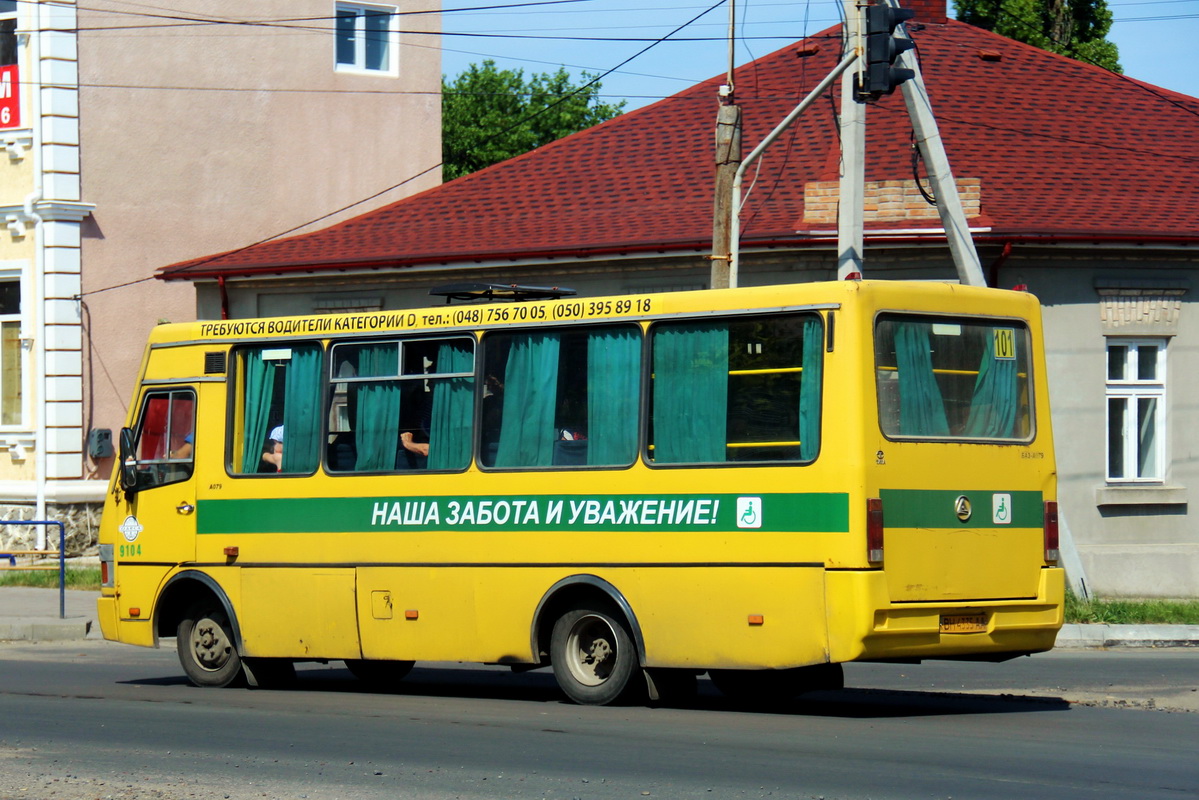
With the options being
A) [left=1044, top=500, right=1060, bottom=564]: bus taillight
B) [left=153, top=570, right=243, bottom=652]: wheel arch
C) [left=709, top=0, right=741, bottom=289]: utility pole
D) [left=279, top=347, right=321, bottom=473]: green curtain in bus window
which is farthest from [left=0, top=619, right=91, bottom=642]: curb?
[left=1044, top=500, right=1060, bottom=564]: bus taillight

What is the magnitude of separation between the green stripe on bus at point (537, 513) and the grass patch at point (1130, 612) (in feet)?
26.8

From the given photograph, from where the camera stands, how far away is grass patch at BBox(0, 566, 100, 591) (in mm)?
22984

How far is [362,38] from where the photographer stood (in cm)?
3183

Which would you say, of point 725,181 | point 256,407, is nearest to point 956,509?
point 256,407

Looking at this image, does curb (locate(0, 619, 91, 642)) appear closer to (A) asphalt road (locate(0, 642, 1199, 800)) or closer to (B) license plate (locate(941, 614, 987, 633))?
(A) asphalt road (locate(0, 642, 1199, 800))

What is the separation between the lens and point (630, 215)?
77.0ft

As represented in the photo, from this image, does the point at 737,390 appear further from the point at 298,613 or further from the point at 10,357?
Result: the point at 10,357

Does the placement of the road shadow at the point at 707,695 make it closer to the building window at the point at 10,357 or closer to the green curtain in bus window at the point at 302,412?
the green curtain in bus window at the point at 302,412

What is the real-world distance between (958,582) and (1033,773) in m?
2.33

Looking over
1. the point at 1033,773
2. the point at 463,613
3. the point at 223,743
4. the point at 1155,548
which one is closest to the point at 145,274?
the point at 1155,548

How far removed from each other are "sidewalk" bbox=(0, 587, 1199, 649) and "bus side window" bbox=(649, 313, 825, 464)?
23.3 feet

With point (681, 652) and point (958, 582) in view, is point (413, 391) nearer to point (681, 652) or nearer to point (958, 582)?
point (681, 652)

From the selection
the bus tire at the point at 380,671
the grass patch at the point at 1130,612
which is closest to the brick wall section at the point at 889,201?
the grass patch at the point at 1130,612

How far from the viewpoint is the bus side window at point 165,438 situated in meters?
13.5
